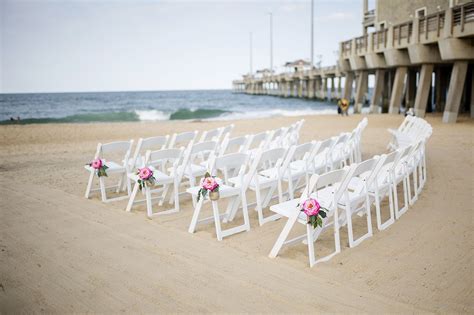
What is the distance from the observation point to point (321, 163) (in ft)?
20.3

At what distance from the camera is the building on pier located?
1378 cm

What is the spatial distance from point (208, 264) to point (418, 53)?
1527 cm

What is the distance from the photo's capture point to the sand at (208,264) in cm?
295

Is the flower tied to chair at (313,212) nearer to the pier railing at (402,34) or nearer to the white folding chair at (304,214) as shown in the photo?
the white folding chair at (304,214)

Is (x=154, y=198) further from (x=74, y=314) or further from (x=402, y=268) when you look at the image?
(x=402, y=268)

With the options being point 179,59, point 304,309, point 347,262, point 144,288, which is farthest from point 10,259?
point 179,59

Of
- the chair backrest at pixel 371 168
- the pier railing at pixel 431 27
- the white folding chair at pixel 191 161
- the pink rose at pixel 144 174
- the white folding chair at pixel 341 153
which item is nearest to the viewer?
the chair backrest at pixel 371 168

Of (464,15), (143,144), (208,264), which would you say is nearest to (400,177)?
(208,264)

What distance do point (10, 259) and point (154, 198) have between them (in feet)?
8.05

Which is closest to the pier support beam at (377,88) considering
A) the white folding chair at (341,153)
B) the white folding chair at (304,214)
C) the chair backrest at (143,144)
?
the white folding chair at (341,153)

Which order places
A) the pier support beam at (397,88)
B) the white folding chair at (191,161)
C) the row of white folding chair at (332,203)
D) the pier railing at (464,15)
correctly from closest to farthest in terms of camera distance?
the row of white folding chair at (332,203), the white folding chair at (191,161), the pier railing at (464,15), the pier support beam at (397,88)

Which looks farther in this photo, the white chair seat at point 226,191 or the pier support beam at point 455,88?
the pier support beam at point 455,88

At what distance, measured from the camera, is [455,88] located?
1491 cm

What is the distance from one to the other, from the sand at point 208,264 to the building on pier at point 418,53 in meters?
9.86
